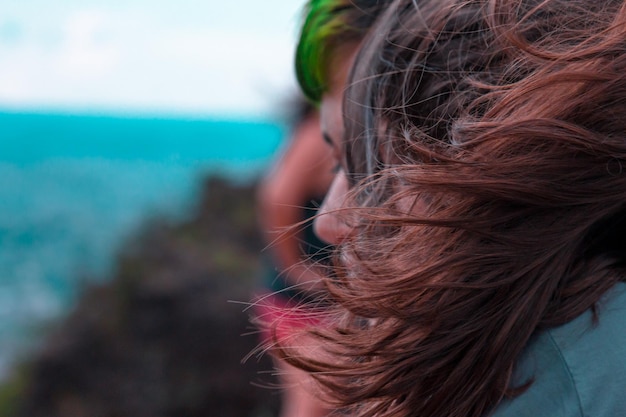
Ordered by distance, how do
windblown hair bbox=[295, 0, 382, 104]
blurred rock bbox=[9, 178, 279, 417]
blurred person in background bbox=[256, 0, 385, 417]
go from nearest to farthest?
1. blurred person in background bbox=[256, 0, 385, 417]
2. windblown hair bbox=[295, 0, 382, 104]
3. blurred rock bbox=[9, 178, 279, 417]

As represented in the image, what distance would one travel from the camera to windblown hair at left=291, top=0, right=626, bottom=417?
0.93 meters

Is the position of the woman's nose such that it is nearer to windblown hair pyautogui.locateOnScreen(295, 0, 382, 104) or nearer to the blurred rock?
windblown hair pyautogui.locateOnScreen(295, 0, 382, 104)

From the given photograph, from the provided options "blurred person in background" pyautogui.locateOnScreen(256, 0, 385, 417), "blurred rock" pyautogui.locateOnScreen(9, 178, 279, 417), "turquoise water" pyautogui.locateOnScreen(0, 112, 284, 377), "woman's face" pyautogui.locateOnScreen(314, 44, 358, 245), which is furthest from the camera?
"turquoise water" pyautogui.locateOnScreen(0, 112, 284, 377)

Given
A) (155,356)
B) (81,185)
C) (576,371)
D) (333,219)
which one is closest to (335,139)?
(333,219)

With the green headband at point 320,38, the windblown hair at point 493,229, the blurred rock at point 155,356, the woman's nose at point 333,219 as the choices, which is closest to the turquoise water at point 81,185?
the blurred rock at point 155,356

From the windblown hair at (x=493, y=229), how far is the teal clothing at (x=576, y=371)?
0.02m

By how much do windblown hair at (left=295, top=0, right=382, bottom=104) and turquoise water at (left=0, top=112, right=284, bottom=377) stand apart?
142 inches

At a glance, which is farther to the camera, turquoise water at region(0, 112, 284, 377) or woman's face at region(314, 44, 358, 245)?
turquoise water at region(0, 112, 284, 377)

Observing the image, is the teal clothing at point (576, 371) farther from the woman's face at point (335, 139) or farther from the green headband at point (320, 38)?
the green headband at point (320, 38)

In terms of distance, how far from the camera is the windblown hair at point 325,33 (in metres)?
1.51

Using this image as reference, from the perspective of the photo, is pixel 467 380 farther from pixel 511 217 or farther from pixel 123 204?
pixel 123 204

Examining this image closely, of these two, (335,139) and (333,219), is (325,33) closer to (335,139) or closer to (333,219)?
(335,139)

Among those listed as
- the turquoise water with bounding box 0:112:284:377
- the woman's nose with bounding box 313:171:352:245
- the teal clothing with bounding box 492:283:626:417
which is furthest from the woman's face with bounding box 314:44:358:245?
the turquoise water with bounding box 0:112:284:377

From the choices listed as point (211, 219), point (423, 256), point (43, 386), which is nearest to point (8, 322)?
point (43, 386)
